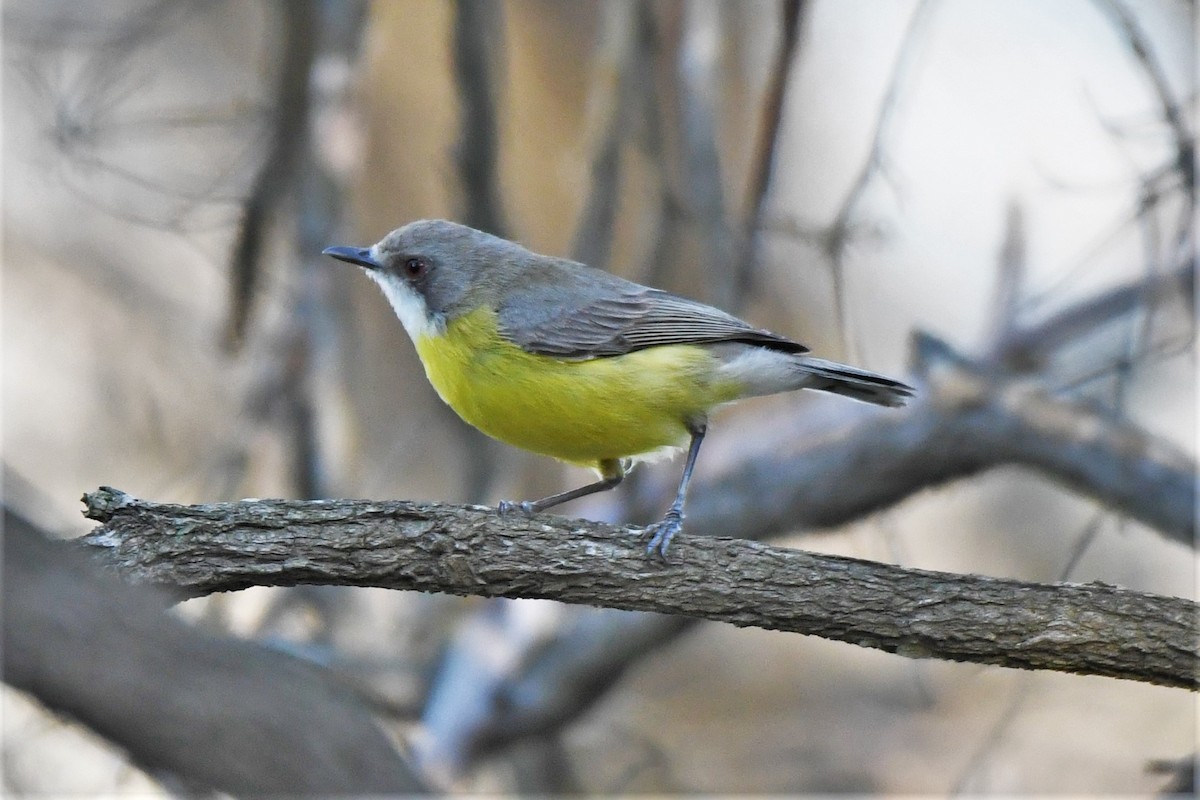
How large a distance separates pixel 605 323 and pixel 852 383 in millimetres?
1159

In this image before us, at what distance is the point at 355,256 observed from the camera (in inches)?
230

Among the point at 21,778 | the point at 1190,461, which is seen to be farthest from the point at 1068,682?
the point at 21,778

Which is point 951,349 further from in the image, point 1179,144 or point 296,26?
point 296,26

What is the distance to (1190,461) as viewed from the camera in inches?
270

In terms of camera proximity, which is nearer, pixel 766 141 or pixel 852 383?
pixel 852 383

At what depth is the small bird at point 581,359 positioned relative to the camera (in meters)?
5.07

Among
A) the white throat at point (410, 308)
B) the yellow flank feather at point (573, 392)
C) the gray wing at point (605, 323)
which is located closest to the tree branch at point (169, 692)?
the yellow flank feather at point (573, 392)

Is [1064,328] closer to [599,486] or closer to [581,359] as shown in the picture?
[599,486]

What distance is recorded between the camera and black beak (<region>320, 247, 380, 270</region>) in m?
5.78

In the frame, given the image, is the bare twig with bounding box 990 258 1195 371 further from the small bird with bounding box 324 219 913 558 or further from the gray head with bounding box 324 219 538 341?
the gray head with bounding box 324 219 538 341

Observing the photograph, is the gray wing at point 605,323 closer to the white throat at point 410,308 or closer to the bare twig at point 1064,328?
the white throat at point 410,308

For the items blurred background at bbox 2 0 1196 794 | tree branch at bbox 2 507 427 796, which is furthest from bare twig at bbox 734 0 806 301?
tree branch at bbox 2 507 427 796

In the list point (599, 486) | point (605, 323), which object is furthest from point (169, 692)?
point (599, 486)

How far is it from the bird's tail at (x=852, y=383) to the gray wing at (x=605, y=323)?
4.4 inches
